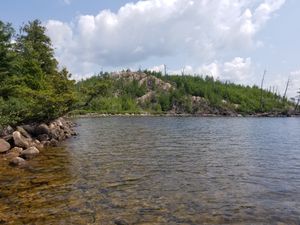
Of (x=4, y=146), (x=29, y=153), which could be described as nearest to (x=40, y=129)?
(x=4, y=146)

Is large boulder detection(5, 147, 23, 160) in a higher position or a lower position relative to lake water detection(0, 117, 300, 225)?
higher

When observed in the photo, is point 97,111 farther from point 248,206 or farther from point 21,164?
point 248,206

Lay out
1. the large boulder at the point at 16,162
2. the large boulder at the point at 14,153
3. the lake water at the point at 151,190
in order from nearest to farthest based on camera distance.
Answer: the lake water at the point at 151,190 < the large boulder at the point at 16,162 < the large boulder at the point at 14,153

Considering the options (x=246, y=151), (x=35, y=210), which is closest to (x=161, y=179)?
(x=35, y=210)

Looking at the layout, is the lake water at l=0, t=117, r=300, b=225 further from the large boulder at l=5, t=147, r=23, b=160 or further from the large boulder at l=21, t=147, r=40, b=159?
the large boulder at l=5, t=147, r=23, b=160

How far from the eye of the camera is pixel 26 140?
102ft

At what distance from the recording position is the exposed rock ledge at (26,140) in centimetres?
2606

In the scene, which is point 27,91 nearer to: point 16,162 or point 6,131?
point 6,131

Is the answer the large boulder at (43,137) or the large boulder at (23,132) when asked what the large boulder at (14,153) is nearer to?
the large boulder at (23,132)

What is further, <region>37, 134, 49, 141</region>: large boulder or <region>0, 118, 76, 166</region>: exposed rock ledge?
<region>37, 134, 49, 141</region>: large boulder

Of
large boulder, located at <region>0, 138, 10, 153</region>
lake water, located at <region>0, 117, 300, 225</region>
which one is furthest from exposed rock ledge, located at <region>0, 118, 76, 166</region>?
lake water, located at <region>0, 117, 300, 225</region>

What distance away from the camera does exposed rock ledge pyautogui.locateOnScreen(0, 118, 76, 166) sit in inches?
1026

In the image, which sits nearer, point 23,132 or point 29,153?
point 29,153

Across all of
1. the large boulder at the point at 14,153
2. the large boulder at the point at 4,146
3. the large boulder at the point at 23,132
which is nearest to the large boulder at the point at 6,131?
the large boulder at the point at 23,132
